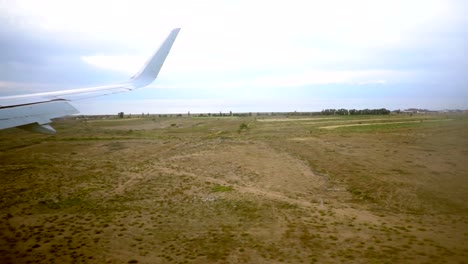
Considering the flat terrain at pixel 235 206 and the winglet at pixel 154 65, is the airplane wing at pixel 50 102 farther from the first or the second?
the flat terrain at pixel 235 206

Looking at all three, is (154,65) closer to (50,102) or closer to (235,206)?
(50,102)

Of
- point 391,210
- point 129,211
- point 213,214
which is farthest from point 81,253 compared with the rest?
point 391,210

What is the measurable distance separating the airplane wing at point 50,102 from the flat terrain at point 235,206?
16.5 ft

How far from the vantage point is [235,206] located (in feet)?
44.0

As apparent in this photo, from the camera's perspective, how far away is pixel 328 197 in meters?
14.7

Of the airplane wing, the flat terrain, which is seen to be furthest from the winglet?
the flat terrain

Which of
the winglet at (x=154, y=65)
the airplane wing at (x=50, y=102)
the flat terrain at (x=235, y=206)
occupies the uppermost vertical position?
the winglet at (x=154, y=65)

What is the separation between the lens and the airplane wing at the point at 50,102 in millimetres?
4988

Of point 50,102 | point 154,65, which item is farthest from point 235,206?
point 50,102

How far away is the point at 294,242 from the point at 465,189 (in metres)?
11.3

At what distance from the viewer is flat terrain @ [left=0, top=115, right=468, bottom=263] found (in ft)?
31.1

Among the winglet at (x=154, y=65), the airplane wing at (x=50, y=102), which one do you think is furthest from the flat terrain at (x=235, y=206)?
the winglet at (x=154, y=65)

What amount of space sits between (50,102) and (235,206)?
9.08 m

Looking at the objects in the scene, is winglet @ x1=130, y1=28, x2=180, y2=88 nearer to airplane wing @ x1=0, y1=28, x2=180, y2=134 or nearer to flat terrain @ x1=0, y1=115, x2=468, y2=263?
airplane wing @ x1=0, y1=28, x2=180, y2=134
